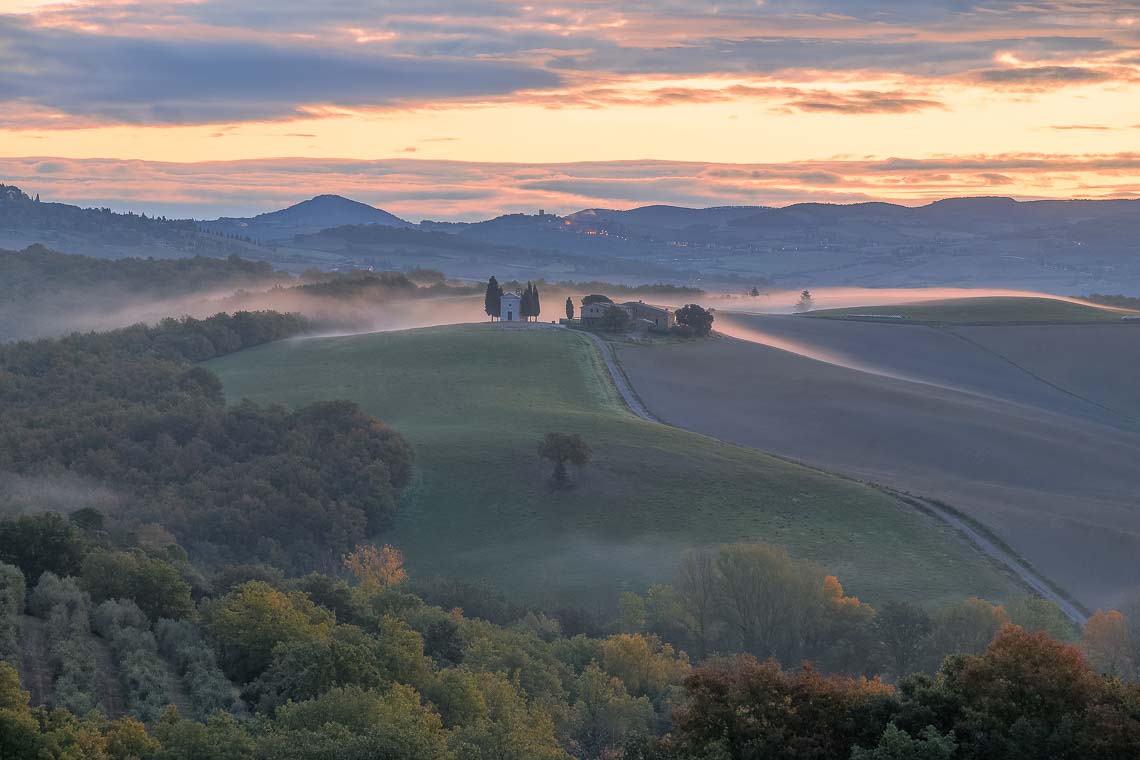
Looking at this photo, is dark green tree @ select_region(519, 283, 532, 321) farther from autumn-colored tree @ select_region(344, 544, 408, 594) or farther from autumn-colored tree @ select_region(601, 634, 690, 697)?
autumn-colored tree @ select_region(601, 634, 690, 697)

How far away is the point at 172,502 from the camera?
7775cm

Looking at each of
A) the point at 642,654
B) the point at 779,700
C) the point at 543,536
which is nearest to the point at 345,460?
the point at 543,536

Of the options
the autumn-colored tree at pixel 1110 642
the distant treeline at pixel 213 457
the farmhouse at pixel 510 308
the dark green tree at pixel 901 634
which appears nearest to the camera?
the autumn-colored tree at pixel 1110 642

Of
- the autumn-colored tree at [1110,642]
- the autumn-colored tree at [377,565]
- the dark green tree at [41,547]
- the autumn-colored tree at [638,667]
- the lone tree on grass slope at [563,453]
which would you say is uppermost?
the dark green tree at [41,547]

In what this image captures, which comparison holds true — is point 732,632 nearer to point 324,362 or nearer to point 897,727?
point 897,727

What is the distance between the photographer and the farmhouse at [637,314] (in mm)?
141875

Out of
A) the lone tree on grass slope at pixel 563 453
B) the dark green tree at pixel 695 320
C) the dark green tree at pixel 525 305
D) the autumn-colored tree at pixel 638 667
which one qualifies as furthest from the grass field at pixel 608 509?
the dark green tree at pixel 525 305

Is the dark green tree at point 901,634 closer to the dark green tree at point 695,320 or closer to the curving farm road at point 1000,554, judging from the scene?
the curving farm road at point 1000,554

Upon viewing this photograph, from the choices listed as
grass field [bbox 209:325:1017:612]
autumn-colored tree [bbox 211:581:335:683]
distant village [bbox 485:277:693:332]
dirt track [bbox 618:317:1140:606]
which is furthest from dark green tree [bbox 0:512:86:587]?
distant village [bbox 485:277:693:332]

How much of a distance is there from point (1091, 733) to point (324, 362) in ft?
357

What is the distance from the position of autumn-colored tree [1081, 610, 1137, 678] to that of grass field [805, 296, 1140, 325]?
106 meters

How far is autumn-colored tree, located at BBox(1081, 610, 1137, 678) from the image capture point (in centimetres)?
4791

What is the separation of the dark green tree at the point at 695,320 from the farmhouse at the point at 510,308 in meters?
25.4

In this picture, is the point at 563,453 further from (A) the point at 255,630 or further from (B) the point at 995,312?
(B) the point at 995,312
